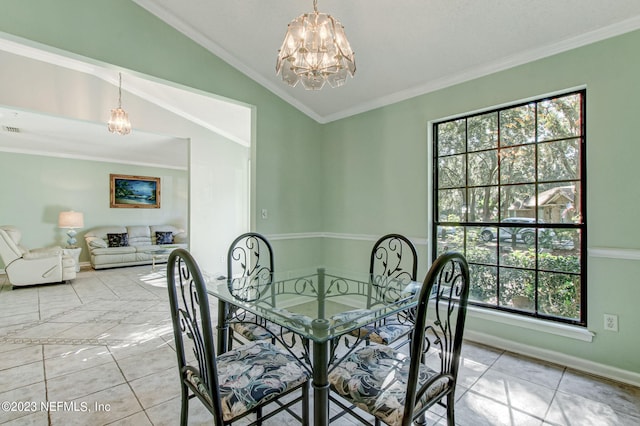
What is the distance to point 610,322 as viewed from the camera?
212 centimetres

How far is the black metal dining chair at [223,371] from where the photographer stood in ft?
3.67

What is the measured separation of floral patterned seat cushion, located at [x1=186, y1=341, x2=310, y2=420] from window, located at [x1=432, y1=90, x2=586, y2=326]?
82.1 inches

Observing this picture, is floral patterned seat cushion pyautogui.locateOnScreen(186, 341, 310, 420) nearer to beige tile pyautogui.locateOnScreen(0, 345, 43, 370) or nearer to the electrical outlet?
beige tile pyautogui.locateOnScreen(0, 345, 43, 370)

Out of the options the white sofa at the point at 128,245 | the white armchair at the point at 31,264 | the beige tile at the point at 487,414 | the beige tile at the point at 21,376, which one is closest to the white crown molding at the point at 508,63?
the beige tile at the point at 487,414

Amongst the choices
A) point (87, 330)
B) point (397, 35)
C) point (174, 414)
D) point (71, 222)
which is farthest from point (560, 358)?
point (71, 222)

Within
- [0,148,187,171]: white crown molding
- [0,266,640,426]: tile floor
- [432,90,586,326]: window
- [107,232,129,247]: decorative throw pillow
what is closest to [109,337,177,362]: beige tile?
[0,266,640,426]: tile floor

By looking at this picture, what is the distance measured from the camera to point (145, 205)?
753cm

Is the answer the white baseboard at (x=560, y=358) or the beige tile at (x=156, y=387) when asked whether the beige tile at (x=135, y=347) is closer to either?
the beige tile at (x=156, y=387)

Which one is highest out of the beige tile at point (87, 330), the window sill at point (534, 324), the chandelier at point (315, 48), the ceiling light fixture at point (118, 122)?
the ceiling light fixture at point (118, 122)

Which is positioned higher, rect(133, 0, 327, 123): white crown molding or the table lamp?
rect(133, 0, 327, 123): white crown molding

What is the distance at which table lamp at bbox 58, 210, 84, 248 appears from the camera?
6.07 m

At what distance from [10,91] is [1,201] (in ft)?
11.6

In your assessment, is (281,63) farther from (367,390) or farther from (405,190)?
(405,190)

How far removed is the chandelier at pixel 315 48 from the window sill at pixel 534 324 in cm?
234
